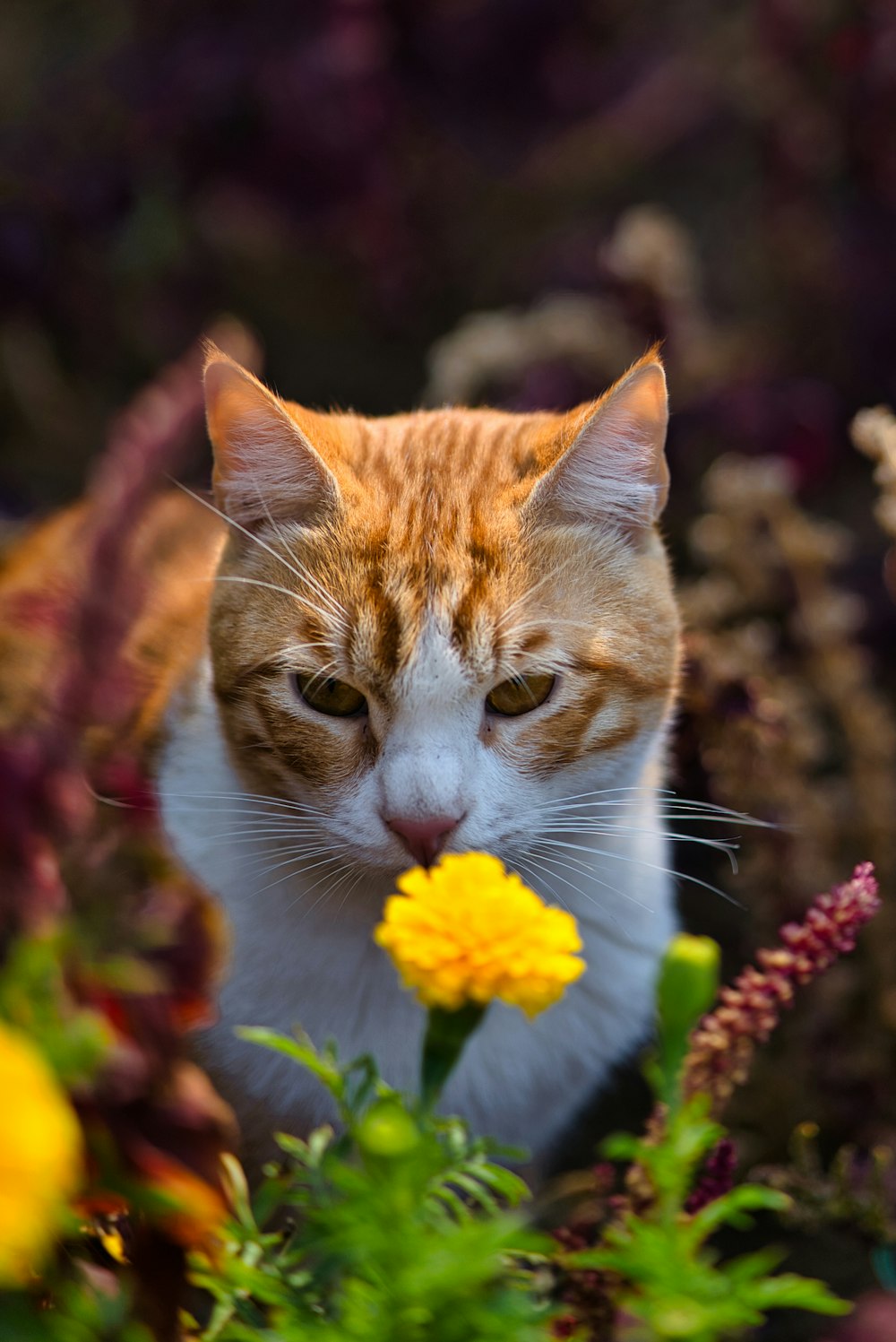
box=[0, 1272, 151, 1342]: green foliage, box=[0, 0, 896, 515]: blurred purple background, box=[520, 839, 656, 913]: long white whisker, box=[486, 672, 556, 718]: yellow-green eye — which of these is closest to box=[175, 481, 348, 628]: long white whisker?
box=[486, 672, 556, 718]: yellow-green eye

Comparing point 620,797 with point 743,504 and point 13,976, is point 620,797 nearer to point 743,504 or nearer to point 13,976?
point 743,504

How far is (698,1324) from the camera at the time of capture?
26.0 inches

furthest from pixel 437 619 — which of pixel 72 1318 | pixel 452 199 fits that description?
pixel 452 199

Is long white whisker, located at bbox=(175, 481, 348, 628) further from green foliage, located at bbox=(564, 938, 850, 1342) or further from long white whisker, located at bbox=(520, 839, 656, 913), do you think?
green foliage, located at bbox=(564, 938, 850, 1342)

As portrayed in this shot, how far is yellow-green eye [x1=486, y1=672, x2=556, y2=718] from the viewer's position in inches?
44.5

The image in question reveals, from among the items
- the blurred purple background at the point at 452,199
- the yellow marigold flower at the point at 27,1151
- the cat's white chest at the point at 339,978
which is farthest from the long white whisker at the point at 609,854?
the blurred purple background at the point at 452,199

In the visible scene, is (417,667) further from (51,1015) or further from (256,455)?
(51,1015)

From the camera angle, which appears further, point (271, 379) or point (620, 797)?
point (271, 379)

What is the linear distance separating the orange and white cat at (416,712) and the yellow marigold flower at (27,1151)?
493 millimetres

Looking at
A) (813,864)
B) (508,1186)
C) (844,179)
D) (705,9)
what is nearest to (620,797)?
(813,864)

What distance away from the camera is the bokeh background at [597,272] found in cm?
163

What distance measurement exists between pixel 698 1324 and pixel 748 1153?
→ 3.18 ft

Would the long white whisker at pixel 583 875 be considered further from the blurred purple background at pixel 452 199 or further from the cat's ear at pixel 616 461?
the blurred purple background at pixel 452 199

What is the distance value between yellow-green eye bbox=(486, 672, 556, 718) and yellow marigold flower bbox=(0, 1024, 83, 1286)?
60 cm
